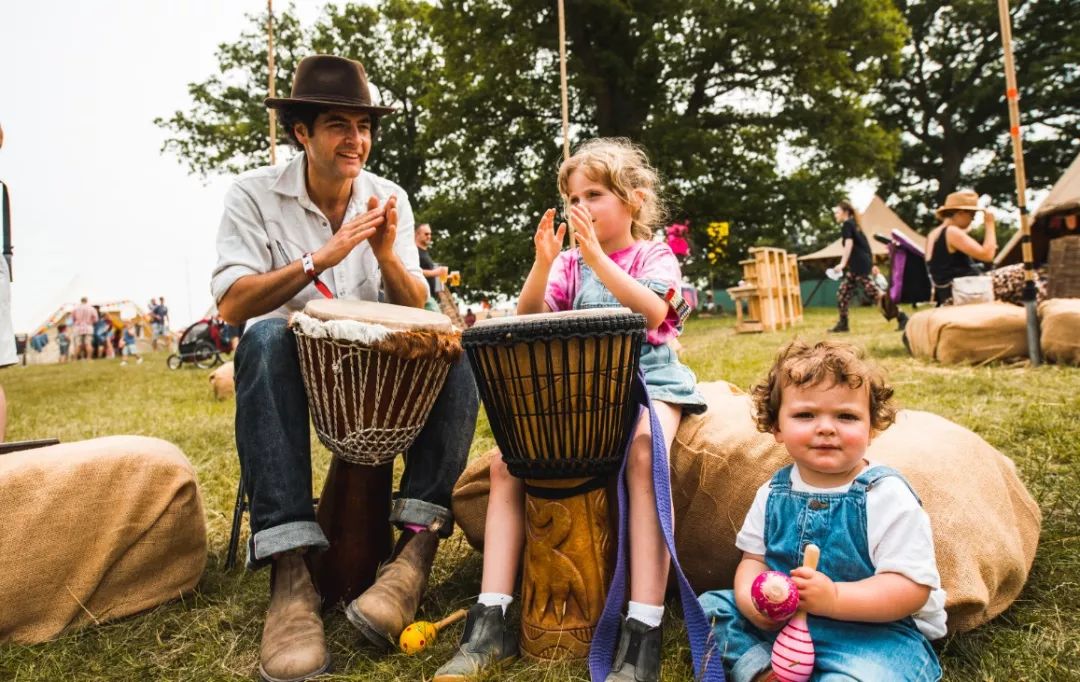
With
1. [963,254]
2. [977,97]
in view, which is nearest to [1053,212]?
[963,254]

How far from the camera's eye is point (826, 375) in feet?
5.75

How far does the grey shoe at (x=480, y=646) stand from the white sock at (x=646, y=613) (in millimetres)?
328

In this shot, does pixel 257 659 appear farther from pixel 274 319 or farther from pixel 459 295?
pixel 459 295

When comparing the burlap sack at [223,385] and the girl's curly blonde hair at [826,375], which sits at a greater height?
the girl's curly blonde hair at [826,375]

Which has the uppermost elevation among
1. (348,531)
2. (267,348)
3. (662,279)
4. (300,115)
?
(300,115)

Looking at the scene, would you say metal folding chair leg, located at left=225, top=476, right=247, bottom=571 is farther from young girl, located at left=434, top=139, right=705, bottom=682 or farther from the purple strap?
the purple strap

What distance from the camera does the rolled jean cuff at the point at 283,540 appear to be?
2.11 meters

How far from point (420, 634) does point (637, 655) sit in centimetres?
60

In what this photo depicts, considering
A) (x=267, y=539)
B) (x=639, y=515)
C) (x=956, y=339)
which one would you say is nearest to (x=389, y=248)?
(x=267, y=539)

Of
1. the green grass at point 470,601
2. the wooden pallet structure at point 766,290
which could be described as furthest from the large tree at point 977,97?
the green grass at point 470,601

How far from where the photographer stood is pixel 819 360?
1771 mm

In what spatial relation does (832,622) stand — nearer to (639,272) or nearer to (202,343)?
(639,272)

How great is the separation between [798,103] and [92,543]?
57.7ft

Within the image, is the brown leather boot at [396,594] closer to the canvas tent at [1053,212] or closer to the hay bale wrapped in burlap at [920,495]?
the hay bale wrapped in burlap at [920,495]
